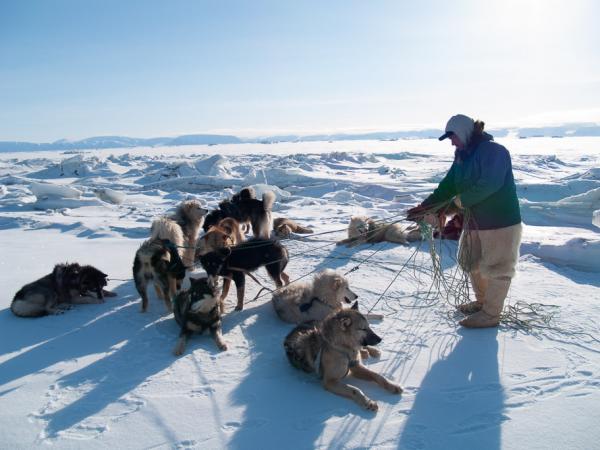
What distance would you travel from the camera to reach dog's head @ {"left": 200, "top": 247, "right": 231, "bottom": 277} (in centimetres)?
472

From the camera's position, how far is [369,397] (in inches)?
115

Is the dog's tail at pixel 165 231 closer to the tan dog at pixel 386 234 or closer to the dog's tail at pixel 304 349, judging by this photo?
the dog's tail at pixel 304 349

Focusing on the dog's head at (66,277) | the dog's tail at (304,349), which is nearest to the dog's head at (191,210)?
the dog's head at (66,277)

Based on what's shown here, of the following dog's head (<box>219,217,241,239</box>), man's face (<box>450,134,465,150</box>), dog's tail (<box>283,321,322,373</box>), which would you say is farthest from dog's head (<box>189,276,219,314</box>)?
man's face (<box>450,134,465,150</box>)

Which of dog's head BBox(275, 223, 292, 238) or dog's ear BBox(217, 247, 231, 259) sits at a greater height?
dog's ear BBox(217, 247, 231, 259)

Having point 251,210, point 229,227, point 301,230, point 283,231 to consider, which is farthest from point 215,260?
point 301,230

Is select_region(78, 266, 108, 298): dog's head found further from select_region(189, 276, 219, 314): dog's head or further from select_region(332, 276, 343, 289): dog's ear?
select_region(332, 276, 343, 289): dog's ear

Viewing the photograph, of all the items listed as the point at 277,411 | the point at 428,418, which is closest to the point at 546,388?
the point at 428,418

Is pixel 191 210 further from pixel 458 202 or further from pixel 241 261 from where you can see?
pixel 458 202

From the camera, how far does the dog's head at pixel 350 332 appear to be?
9.86ft

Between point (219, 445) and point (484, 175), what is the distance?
2999mm

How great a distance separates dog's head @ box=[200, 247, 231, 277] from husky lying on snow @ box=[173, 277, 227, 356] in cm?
80

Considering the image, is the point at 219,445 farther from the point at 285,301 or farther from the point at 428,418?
the point at 285,301

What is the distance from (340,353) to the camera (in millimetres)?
3016
